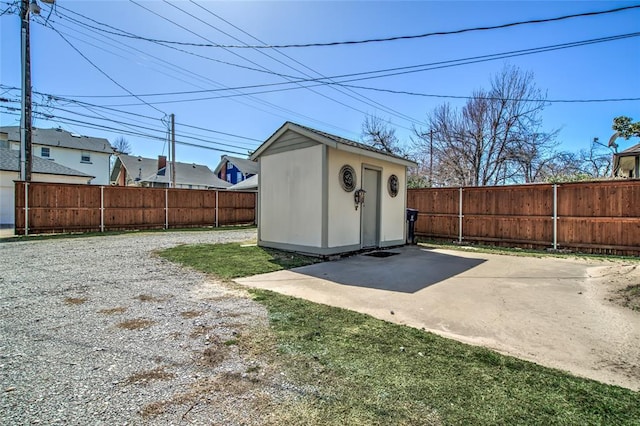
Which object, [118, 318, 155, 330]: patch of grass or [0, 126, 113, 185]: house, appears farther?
[0, 126, 113, 185]: house

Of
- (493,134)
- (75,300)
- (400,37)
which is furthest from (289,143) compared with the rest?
(493,134)

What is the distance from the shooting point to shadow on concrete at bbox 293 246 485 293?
510cm

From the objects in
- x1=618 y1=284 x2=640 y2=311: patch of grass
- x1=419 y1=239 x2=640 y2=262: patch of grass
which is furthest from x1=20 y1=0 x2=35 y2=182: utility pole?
x1=618 y1=284 x2=640 y2=311: patch of grass

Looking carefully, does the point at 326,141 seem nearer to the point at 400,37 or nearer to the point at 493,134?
the point at 400,37

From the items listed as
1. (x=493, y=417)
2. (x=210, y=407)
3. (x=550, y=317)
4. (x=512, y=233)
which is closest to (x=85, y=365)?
(x=210, y=407)

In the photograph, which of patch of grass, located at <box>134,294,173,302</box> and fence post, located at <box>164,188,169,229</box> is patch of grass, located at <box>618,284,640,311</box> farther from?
fence post, located at <box>164,188,169,229</box>

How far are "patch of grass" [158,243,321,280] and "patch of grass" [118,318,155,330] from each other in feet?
6.54

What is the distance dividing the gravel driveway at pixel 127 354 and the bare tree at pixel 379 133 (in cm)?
1905

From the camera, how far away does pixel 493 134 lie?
17172 millimetres

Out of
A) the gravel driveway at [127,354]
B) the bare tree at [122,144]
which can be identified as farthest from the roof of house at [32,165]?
the bare tree at [122,144]

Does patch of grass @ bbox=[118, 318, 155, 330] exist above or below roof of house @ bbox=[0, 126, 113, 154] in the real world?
below

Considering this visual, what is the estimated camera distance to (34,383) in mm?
2080

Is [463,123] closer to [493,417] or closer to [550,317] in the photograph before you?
[550,317]

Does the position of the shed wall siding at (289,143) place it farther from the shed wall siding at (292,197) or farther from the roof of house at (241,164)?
the roof of house at (241,164)
